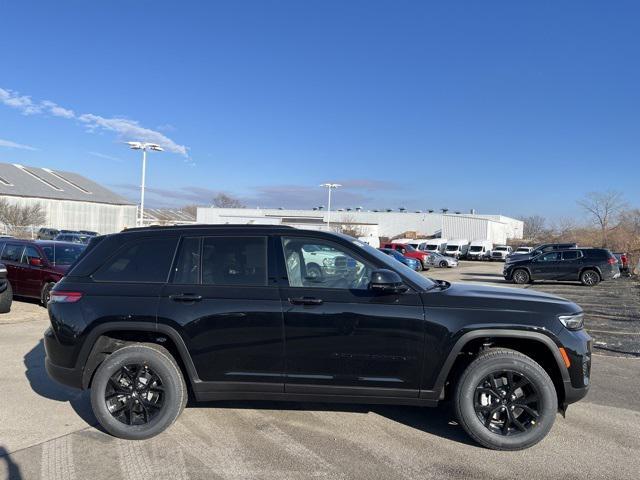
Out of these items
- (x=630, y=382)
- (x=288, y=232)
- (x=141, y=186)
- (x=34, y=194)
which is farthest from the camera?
(x=34, y=194)

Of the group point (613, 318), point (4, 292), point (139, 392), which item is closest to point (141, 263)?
A: point (139, 392)

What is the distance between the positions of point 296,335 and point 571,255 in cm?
2217

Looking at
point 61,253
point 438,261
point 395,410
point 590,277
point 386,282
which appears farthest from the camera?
point 438,261

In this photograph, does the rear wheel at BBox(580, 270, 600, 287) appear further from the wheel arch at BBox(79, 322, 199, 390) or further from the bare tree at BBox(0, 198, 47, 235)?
the bare tree at BBox(0, 198, 47, 235)

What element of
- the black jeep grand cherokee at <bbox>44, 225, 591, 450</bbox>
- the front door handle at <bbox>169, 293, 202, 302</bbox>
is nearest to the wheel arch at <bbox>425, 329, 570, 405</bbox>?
the black jeep grand cherokee at <bbox>44, 225, 591, 450</bbox>

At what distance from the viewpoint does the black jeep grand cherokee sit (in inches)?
164

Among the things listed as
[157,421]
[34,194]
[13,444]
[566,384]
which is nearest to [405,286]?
[566,384]

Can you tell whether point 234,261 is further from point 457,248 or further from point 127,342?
point 457,248

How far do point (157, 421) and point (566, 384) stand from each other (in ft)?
11.3

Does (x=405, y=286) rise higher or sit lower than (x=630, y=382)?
higher

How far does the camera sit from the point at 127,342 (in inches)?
182

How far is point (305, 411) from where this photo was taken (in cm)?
502

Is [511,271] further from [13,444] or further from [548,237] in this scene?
[548,237]

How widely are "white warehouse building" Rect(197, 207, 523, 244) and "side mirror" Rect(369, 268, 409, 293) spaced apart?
75.3 m
